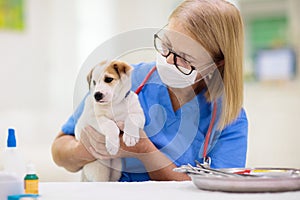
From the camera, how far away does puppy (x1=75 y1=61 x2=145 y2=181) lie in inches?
48.5

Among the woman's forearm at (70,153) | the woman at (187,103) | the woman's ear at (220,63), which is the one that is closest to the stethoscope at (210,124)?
the woman at (187,103)

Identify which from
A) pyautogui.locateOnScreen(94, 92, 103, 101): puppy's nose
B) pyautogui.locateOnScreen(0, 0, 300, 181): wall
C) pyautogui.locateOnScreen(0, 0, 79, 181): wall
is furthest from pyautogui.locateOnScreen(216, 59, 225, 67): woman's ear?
pyautogui.locateOnScreen(0, 0, 79, 181): wall

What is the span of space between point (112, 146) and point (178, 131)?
19 centimetres

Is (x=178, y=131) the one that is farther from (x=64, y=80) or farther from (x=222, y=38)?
(x=64, y=80)

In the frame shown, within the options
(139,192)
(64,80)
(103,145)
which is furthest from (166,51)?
(64,80)

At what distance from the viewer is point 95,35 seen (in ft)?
11.9

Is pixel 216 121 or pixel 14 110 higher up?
pixel 216 121

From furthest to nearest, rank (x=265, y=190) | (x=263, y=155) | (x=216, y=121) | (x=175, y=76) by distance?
(x=263, y=155)
(x=216, y=121)
(x=175, y=76)
(x=265, y=190)

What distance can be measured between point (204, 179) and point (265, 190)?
0.36ft

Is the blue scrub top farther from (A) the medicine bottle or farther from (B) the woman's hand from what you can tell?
(A) the medicine bottle

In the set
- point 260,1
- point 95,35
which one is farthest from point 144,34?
point 260,1

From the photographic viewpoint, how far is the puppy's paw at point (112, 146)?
1257 mm

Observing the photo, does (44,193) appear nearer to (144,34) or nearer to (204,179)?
(204,179)

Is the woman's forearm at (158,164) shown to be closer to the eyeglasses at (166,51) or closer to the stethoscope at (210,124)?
the stethoscope at (210,124)
